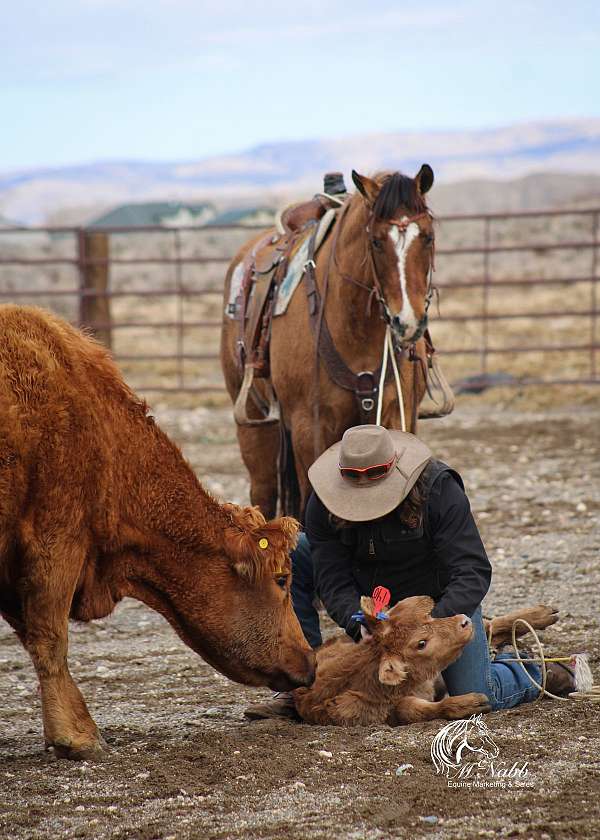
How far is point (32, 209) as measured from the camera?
445ft

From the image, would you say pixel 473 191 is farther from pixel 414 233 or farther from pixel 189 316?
pixel 414 233

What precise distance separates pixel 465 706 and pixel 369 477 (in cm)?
94

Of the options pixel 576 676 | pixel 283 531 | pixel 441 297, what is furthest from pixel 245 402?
pixel 441 297

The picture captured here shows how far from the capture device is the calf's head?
170 inches

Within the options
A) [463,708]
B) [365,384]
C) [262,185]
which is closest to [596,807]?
[463,708]

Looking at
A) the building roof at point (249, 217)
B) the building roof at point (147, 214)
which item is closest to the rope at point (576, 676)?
the building roof at point (249, 217)

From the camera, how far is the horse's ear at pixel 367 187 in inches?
235

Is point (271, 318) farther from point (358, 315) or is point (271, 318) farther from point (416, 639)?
point (416, 639)

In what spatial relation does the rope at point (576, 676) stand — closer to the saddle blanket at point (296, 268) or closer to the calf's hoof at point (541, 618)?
the calf's hoof at point (541, 618)

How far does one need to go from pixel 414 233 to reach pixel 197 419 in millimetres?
7781

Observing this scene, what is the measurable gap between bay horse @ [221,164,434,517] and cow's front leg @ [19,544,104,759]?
2.28 metres

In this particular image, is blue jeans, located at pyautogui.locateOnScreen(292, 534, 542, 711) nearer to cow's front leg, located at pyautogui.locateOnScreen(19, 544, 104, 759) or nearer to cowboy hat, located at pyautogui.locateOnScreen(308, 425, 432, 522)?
cowboy hat, located at pyautogui.locateOnScreen(308, 425, 432, 522)

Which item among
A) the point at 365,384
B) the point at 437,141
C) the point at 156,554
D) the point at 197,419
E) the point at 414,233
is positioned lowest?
the point at 197,419

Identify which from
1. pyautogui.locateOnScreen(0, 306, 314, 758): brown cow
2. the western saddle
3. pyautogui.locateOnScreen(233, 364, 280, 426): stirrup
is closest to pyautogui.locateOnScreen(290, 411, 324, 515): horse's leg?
the western saddle
